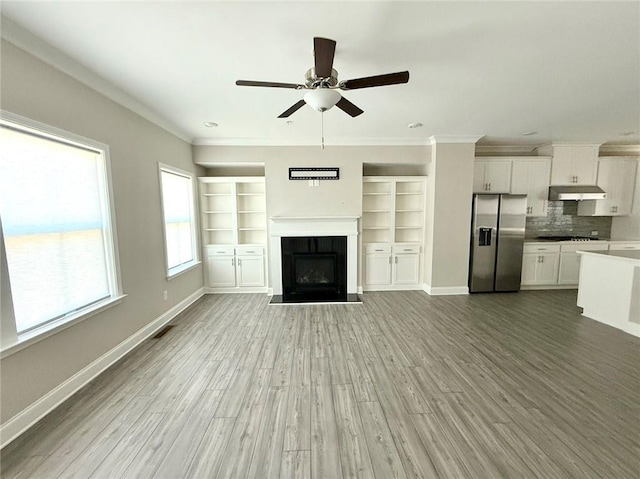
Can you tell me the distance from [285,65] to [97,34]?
1331mm

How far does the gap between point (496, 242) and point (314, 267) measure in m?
3.31

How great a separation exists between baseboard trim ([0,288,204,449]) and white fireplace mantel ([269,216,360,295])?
1.92 metres

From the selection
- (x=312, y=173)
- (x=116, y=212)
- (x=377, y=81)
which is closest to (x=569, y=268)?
(x=312, y=173)

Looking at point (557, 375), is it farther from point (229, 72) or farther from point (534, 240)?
point (229, 72)

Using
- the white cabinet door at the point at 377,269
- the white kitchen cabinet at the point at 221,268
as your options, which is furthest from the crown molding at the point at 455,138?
the white kitchen cabinet at the point at 221,268

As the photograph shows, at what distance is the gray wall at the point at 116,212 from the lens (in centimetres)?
169

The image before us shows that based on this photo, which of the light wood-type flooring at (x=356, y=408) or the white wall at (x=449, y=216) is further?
the white wall at (x=449, y=216)

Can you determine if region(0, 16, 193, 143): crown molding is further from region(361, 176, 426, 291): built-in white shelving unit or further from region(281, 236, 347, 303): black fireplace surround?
region(361, 176, 426, 291): built-in white shelving unit

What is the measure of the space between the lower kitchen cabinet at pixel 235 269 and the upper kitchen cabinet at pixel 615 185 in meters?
6.50

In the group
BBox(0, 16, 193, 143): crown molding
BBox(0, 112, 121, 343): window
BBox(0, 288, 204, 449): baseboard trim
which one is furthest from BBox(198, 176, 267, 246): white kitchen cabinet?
BBox(0, 112, 121, 343): window

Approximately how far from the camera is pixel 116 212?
2.55 m

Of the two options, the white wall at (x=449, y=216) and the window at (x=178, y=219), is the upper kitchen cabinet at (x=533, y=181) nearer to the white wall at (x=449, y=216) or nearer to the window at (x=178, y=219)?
the white wall at (x=449, y=216)

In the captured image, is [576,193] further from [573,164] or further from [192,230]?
[192,230]

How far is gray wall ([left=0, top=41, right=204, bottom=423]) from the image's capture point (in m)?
1.69
